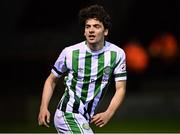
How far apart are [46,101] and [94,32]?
81 cm

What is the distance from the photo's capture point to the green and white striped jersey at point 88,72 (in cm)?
772

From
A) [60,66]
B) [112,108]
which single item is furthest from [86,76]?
[112,108]

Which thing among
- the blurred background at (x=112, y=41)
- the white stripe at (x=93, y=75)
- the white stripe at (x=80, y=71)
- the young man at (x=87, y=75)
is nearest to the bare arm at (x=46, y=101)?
the young man at (x=87, y=75)

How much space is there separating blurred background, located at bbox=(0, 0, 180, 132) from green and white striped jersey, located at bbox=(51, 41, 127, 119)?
9.41 metres

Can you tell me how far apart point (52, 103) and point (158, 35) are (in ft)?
26.8

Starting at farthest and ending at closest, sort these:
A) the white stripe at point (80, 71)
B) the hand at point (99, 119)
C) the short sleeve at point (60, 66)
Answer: the short sleeve at point (60, 66)
the white stripe at point (80, 71)
the hand at point (99, 119)

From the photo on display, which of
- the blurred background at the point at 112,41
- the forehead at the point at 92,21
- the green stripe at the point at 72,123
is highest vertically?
the forehead at the point at 92,21

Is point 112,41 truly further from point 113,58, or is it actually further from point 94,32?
point 94,32

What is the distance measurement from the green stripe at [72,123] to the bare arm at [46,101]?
233mm

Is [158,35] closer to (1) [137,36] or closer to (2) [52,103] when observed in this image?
(1) [137,36]

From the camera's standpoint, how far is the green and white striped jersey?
25.3 ft

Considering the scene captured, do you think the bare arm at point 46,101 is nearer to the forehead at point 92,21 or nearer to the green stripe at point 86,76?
the green stripe at point 86,76

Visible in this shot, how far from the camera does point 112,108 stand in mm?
7527

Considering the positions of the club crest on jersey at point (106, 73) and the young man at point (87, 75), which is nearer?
the young man at point (87, 75)
